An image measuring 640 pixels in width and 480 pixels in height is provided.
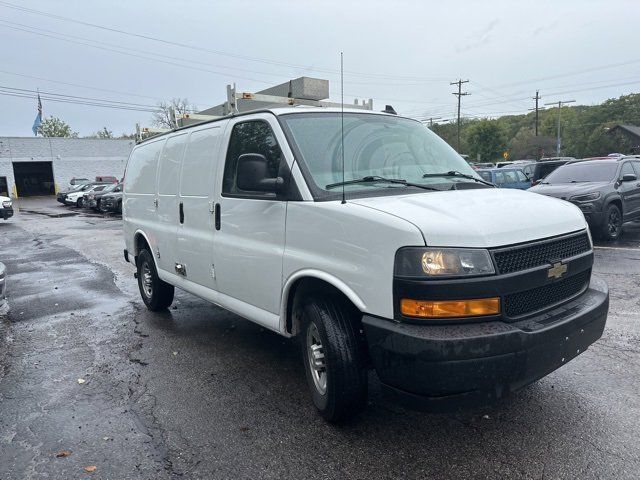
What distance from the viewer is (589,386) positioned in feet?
12.5

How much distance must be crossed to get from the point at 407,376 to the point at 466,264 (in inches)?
26.6

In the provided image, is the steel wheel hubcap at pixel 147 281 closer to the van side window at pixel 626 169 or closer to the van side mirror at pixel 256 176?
the van side mirror at pixel 256 176

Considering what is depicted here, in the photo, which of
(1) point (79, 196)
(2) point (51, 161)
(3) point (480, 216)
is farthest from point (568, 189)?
(2) point (51, 161)

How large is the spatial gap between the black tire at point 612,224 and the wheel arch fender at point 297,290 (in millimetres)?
8851

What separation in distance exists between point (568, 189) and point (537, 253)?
342 inches

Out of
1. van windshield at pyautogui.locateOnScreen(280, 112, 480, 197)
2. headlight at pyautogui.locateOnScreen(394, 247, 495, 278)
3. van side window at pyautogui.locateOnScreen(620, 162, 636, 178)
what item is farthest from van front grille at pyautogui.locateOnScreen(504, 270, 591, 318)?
van side window at pyautogui.locateOnScreen(620, 162, 636, 178)

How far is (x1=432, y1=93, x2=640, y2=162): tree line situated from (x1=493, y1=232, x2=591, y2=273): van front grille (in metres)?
50.4

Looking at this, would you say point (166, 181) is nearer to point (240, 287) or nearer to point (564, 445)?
point (240, 287)

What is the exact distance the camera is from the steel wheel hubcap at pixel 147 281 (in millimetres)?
6420

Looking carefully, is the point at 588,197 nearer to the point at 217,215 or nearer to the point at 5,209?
the point at 217,215

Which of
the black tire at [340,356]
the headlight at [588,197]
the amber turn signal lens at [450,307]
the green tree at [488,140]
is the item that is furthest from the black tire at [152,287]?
the green tree at [488,140]

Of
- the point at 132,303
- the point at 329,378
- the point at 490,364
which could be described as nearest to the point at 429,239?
the point at 490,364

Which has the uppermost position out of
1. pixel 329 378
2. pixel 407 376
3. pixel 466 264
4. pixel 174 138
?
pixel 174 138

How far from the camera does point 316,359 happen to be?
3.40 metres
